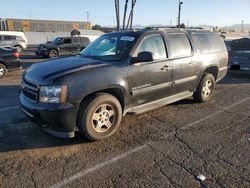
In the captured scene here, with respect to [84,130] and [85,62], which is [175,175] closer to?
[84,130]

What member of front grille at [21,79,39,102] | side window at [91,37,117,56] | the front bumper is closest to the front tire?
the front bumper

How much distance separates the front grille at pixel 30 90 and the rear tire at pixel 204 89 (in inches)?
157

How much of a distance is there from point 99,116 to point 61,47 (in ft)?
53.2

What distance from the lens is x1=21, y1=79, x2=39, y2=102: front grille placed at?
13.2ft

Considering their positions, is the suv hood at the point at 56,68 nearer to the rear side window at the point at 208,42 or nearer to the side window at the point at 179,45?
the side window at the point at 179,45

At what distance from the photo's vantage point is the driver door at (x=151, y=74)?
15.4 feet

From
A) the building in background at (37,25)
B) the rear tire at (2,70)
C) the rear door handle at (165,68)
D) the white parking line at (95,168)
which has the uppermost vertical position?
the building in background at (37,25)

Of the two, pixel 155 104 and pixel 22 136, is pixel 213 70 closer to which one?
pixel 155 104

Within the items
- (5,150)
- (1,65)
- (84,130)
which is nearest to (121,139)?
(84,130)

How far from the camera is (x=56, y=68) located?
4254mm

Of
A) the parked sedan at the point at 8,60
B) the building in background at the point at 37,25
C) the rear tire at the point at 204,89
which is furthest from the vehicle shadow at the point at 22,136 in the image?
the building in background at the point at 37,25

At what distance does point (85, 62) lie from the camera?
4562 mm

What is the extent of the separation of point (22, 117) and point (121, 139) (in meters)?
2.42

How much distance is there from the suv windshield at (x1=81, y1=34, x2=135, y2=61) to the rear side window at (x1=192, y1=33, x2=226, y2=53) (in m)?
1.97
